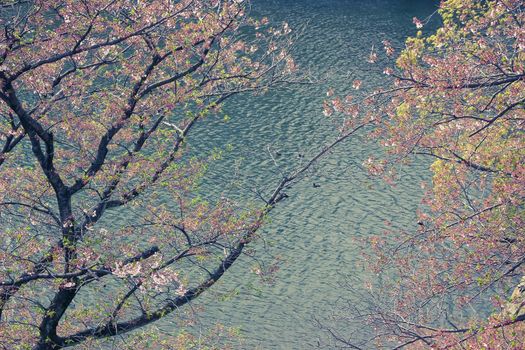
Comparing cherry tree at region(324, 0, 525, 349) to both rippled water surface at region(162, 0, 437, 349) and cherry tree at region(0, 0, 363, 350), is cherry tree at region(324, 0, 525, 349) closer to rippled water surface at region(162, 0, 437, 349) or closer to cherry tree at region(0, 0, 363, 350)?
cherry tree at region(0, 0, 363, 350)

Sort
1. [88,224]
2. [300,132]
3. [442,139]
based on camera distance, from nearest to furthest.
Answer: [88,224] < [442,139] < [300,132]

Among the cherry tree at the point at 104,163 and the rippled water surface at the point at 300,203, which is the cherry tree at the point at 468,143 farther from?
the rippled water surface at the point at 300,203

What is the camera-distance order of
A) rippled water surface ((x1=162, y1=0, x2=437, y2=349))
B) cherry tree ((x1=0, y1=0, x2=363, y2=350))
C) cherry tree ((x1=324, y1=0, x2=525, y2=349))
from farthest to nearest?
rippled water surface ((x1=162, y1=0, x2=437, y2=349)), cherry tree ((x1=324, y1=0, x2=525, y2=349)), cherry tree ((x1=0, y1=0, x2=363, y2=350))

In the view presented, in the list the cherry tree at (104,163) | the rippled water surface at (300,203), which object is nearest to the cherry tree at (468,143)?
the cherry tree at (104,163)

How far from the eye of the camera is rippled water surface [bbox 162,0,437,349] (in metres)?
22.5

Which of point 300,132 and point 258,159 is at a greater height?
point 300,132

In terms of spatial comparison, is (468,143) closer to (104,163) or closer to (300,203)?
(104,163)

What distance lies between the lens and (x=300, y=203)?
3047 cm

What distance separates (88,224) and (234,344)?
10.1 metres

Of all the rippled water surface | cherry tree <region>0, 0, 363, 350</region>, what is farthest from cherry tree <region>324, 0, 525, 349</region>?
the rippled water surface

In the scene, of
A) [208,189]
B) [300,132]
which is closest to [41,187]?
[208,189]

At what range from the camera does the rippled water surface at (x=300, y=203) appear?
73.7 ft

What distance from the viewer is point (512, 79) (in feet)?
32.8

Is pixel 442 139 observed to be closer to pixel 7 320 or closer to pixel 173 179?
pixel 173 179
